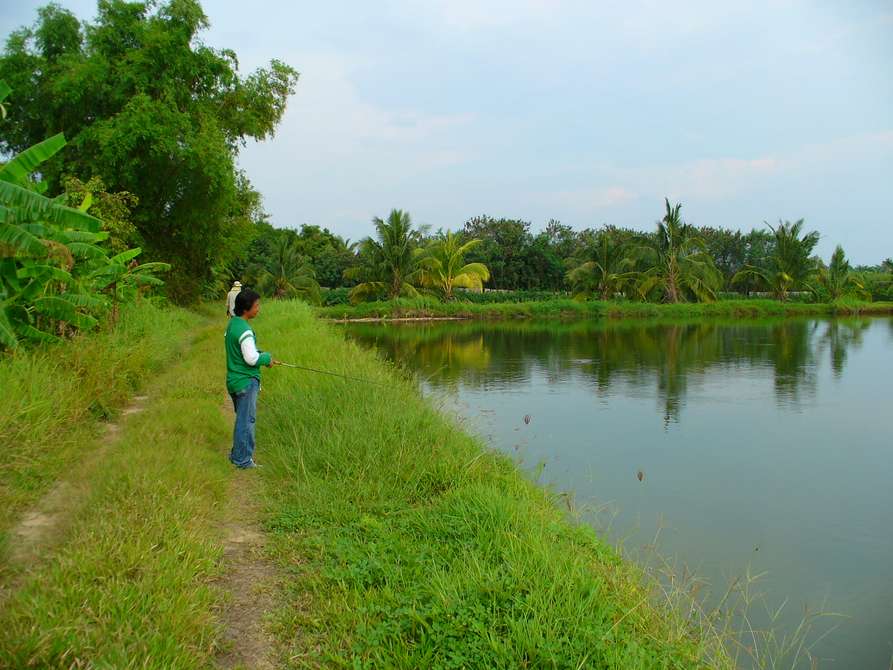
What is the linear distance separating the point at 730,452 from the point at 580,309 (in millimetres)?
26954

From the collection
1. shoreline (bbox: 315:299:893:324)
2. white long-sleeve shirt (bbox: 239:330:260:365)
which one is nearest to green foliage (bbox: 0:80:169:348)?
white long-sleeve shirt (bbox: 239:330:260:365)

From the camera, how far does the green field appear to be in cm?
228

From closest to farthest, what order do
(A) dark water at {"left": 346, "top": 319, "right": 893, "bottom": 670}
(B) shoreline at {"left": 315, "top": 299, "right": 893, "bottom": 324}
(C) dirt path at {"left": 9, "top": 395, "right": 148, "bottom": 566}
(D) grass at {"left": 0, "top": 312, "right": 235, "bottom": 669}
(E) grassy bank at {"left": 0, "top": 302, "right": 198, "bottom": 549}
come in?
(D) grass at {"left": 0, "top": 312, "right": 235, "bottom": 669} < (C) dirt path at {"left": 9, "top": 395, "right": 148, "bottom": 566} < (E) grassy bank at {"left": 0, "top": 302, "right": 198, "bottom": 549} < (A) dark water at {"left": 346, "top": 319, "right": 893, "bottom": 670} < (B) shoreline at {"left": 315, "top": 299, "right": 893, "bottom": 324}

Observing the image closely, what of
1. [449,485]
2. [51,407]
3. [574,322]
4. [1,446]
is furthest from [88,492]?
[574,322]

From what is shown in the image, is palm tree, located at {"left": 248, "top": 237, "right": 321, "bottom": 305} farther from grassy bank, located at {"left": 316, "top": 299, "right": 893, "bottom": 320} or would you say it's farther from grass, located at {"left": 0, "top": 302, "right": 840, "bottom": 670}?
grass, located at {"left": 0, "top": 302, "right": 840, "bottom": 670}

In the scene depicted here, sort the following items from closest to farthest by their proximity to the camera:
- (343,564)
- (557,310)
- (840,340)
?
(343,564) → (840,340) → (557,310)

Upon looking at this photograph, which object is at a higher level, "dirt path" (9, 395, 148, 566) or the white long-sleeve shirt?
the white long-sleeve shirt

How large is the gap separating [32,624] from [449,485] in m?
2.44

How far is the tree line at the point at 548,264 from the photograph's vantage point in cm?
3108

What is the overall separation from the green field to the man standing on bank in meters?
0.18

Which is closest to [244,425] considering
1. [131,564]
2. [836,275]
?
[131,564]

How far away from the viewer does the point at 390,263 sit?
1230 inches

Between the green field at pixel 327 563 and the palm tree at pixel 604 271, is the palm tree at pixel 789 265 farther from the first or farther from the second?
the green field at pixel 327 563

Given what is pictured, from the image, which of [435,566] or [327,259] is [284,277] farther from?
[435,566]
